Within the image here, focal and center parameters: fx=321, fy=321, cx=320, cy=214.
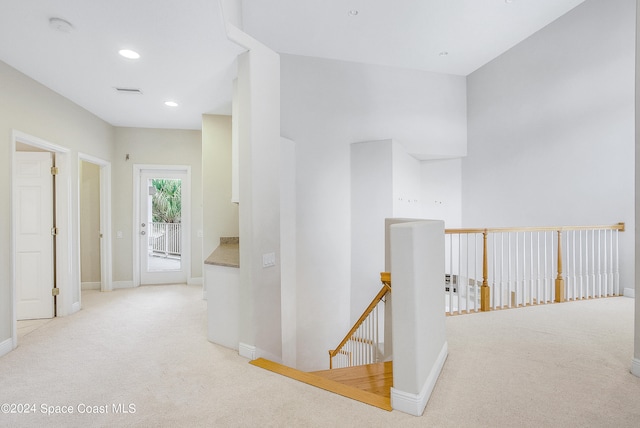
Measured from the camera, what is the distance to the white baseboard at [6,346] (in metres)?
3.00

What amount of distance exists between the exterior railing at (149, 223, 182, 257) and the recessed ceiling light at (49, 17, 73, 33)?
3970mm

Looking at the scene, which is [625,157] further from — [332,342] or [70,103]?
[70,103]

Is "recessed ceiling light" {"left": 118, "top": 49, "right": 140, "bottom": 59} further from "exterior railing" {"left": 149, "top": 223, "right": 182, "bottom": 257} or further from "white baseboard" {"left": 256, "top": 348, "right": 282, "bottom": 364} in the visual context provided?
"exterior railing" {"left": 149, "top": 223, "right": 182, "bottom": 257}

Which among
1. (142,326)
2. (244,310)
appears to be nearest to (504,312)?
(244,310)

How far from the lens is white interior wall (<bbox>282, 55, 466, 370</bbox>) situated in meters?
5.45

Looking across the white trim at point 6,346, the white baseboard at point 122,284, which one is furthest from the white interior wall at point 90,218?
the white trim at point 6,346

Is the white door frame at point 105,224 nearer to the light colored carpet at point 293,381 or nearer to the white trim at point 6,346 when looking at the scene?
the light colored carpet at point 293,381

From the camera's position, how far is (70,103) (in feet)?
13.9

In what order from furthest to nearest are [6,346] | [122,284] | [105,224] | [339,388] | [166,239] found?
1. [166,239]
2. [122,284]
3. [105,224]
4. [6,346]
5. [339,388]

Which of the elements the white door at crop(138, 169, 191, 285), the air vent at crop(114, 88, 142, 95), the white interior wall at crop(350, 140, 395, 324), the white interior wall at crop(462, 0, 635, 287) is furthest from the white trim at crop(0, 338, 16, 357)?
the white interior wall at crop(462, 0, 635, 287)

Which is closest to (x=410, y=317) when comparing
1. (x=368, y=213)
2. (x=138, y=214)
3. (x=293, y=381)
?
(x=293, y=381)

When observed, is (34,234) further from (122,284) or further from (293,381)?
(293,381)

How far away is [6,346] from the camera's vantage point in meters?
3.06

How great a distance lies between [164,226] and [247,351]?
406cm
